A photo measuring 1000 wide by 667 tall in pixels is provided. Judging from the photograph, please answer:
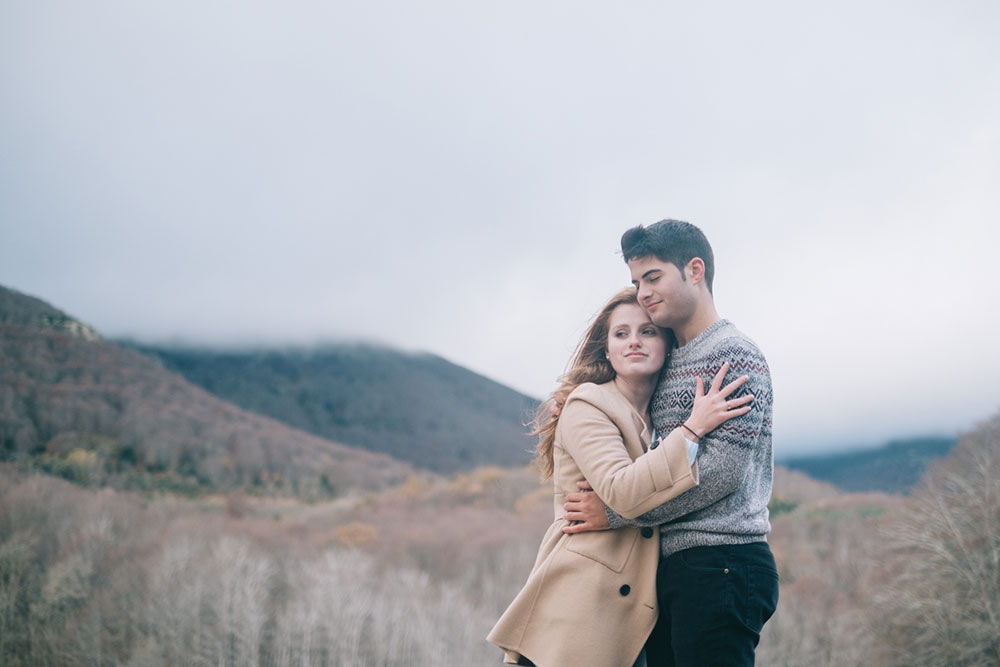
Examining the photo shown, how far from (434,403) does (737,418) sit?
12331 centimetres

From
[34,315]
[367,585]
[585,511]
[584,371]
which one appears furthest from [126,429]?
[585,511]

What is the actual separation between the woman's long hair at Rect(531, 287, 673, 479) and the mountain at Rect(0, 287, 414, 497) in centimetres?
6983

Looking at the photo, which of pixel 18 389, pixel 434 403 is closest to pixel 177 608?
pixel 18 389

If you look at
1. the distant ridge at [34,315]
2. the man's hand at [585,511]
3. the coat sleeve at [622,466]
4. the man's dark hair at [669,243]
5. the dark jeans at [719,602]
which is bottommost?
the dark jeans at [719,602]

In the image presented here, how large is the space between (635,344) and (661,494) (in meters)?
0.74

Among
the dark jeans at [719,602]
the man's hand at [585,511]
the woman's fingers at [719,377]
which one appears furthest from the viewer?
the man's hand at [585,511]

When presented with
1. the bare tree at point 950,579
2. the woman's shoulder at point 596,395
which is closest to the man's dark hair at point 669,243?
the woman's shoulder at point 596,395

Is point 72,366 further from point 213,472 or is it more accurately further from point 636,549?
point 636,549

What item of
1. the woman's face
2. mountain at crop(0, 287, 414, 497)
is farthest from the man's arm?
mountain at crop(0, 287, 414, 497)

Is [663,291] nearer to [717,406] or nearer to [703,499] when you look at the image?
[717,406]

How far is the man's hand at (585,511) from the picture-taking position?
3.26 m

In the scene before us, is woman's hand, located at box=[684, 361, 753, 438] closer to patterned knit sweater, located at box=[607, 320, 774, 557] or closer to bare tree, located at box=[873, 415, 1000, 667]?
patterned knit sweater, located at box=[607, 320, 774, 557]

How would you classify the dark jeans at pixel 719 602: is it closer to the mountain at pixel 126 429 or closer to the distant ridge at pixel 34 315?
the mountain at pixel 126 429

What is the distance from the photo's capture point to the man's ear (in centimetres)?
335
